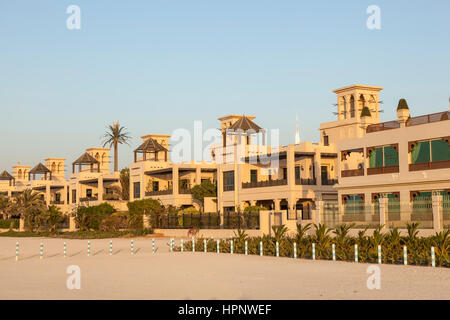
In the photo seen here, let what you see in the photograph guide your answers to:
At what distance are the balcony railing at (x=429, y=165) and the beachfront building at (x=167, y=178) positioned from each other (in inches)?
1243

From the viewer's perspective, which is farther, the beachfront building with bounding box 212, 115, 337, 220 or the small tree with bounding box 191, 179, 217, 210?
the small tree with bounding box 191, 179, 217, 210

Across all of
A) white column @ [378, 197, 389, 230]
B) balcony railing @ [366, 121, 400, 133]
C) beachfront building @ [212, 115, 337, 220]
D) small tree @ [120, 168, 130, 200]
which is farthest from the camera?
small tree @ [120, 168, 130, 200]

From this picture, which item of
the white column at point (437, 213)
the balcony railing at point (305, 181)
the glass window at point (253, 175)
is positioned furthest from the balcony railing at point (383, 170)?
the glass window at point (253, 175)

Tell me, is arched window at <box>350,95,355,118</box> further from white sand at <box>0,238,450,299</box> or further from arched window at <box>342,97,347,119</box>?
white sand at <box>0,238,450,299</box>

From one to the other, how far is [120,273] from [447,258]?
11766 mm

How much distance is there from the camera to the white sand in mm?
16391

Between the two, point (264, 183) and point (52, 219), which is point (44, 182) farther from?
point (264, 183)

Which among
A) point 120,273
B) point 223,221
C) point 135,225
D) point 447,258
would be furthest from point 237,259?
point 135,225

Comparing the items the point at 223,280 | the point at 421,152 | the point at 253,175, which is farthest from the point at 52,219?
the point at 223,280

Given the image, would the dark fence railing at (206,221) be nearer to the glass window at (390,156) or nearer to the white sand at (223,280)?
the glass window at (390,156)

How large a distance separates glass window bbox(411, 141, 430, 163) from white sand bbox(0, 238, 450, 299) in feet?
55.1

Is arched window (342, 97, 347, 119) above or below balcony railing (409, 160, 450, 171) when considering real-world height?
above

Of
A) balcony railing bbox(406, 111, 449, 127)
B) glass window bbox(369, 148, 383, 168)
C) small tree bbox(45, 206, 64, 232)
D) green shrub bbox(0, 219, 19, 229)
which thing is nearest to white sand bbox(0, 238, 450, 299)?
balcony railing bbox(406, 111, 449, 127)
